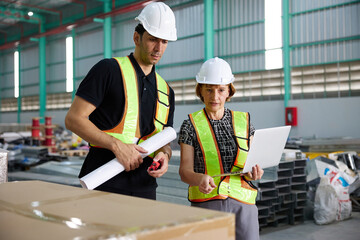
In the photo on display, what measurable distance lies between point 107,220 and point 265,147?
1.60 metres

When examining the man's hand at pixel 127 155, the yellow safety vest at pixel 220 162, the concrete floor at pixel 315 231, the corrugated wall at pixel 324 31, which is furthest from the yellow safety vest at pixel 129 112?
the corrugated wall at pixel 324 31

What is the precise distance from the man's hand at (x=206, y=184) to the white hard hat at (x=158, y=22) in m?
0.77

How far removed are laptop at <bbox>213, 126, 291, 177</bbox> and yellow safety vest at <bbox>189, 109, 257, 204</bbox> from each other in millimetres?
A: 77

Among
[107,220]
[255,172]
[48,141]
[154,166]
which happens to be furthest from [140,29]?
[48,141]

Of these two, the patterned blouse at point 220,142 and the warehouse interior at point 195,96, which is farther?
the patterned blouse at point 220,142

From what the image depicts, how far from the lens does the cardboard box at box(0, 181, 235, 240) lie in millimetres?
729

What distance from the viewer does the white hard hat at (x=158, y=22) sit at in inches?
81.9

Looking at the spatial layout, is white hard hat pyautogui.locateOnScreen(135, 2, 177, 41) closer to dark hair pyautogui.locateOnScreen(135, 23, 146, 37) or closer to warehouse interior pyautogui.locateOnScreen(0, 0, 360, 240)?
dark hair pyautogui.locateOnScreen(135, 23, 146, 37)

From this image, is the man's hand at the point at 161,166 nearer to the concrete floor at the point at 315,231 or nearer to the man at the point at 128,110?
the man at the point at 128,110

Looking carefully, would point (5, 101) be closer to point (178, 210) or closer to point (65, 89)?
point (65, 89)

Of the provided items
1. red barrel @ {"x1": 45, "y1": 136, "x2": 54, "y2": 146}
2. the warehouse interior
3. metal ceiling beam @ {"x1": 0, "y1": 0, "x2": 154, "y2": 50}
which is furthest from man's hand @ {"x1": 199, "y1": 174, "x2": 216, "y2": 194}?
metal ceiling beam @ {"x1": 0, "y1": 0, "x2": 154, "y2": 50}

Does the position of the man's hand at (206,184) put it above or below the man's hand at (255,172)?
below

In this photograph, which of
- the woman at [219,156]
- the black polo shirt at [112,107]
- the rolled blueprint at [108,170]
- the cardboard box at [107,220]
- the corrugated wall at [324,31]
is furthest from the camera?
the corrugated wall at [324,31]

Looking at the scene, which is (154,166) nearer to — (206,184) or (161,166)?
(161,166)
